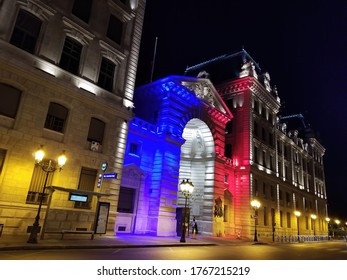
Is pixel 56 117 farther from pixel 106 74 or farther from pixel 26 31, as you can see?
pixel 106 74

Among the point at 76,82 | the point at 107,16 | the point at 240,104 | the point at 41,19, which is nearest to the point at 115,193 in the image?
the point at 76,82

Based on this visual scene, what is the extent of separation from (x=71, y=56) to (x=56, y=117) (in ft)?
16.0

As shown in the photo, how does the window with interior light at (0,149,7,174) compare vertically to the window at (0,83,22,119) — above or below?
below

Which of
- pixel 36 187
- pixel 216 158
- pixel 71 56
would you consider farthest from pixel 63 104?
pixel 216 158

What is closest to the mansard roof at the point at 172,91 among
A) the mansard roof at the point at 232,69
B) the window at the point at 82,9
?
the mansard roof at the point at 232,69

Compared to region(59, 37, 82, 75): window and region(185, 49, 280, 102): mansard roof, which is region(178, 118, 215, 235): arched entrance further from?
region(59, 37, 82, 75): window

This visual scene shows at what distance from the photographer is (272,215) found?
45094 mm

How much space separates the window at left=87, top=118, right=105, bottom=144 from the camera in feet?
68.8

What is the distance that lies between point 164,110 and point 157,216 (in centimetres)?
1049

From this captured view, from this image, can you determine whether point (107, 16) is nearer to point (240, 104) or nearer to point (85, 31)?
point (85, 31)

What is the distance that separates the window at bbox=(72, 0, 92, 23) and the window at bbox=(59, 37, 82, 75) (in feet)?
7.34

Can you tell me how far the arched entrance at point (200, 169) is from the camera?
1364 inches

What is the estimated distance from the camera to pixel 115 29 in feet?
80.3

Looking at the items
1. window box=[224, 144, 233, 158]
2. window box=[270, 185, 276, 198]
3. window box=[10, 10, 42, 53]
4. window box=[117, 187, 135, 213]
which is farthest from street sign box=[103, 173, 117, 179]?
window box=[270, 185, 276, 198]
